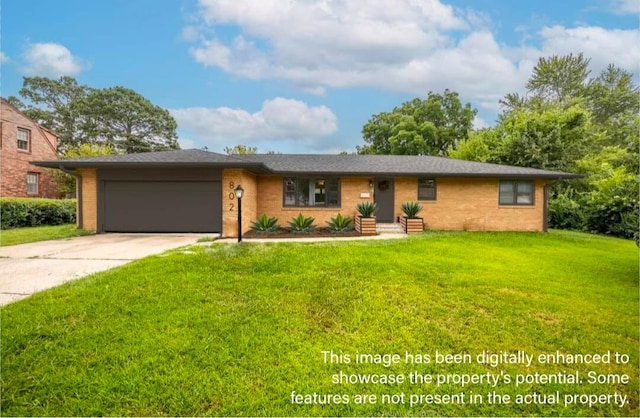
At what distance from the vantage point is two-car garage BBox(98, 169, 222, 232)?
408 inches

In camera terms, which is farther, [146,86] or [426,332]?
[146,86]

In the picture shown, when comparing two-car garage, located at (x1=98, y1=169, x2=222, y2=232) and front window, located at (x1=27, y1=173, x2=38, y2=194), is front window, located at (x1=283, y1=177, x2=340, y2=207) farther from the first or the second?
front window, located at (x1=27, y1=173, x2=38, y2=194)

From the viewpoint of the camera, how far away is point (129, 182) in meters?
10.6

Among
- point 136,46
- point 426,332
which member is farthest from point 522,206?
point 136,46

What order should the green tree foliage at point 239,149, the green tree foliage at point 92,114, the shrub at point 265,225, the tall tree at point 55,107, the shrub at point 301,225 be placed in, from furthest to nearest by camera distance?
the green tree foliage at point 92,114, the tall tree at point 55,107, the green tree foliage at point 239,149, the shrub at point 301,225, the shrub at point 265,225

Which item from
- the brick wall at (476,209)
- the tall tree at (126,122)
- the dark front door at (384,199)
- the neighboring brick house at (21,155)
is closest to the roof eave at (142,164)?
the dark front door at (384,199)

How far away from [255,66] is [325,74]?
3.94m

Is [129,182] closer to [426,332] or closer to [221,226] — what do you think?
[221,226]

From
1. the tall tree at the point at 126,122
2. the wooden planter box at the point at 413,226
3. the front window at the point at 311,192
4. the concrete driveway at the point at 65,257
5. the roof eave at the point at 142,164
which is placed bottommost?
the concrete driveway at the point at 65,257

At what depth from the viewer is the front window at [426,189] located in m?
12.4

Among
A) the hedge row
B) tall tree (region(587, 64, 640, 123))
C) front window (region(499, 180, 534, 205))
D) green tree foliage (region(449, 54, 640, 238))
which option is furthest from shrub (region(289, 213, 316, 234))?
tall tree (region(587, 64, 640, 123))

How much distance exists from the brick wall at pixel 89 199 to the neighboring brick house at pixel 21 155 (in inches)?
345

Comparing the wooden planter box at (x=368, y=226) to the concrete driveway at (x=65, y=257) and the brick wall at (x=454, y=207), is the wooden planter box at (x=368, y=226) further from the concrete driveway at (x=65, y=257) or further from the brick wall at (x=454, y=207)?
the concrete driveway at (x=65, y=257)

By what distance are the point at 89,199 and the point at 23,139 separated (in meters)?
10.6
